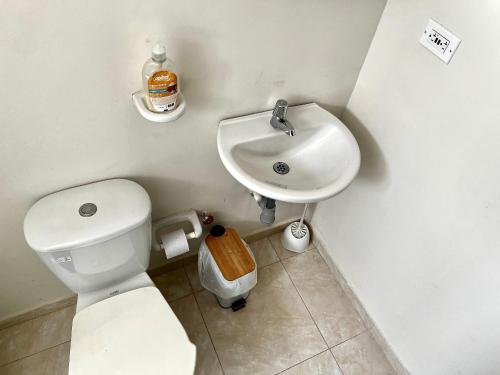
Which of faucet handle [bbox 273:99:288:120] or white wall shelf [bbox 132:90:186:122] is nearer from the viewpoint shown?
white wall shelf [bbox 132:90:186:122]

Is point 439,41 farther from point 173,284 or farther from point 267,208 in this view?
point 173,284

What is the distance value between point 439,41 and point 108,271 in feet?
4.25

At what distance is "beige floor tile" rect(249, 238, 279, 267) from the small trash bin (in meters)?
0.26

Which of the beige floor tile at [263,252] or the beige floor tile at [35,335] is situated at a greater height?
the beige floor tile at [263,252]

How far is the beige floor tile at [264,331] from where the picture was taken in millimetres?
1658

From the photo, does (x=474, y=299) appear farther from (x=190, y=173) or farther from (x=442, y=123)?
(x=190, y=173)

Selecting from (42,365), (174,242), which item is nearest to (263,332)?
(174,242)

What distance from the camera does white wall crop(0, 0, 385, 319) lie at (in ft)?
3.16

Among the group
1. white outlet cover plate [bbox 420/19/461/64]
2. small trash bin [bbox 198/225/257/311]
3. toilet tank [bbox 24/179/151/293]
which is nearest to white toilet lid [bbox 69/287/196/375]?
toilet tank [bbox 24/179/151/293]

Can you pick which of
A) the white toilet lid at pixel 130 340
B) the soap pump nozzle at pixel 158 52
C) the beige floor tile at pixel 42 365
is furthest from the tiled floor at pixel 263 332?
the soap pump nozzle at pixel 158 52

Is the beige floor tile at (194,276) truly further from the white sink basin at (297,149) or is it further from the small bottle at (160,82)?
the small bottle at (160,82)

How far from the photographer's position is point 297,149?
1505mm

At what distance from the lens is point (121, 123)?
119cm

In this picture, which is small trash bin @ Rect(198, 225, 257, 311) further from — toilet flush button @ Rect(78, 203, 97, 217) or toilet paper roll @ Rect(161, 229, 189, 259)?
toilet flush button @ Rect(78, 203, 97, 217)
